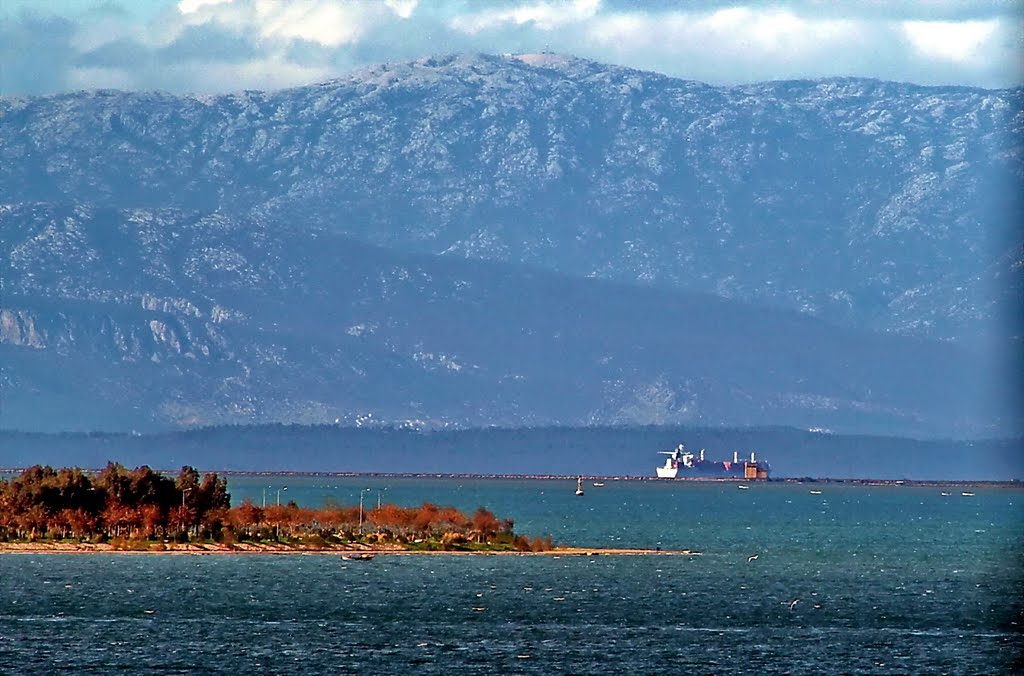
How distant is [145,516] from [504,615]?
1953 inches

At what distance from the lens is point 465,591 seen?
4870 inches

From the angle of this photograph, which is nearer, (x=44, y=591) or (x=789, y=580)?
(x=44, y=591)

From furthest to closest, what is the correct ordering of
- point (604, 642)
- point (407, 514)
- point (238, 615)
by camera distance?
point (407, 514) < point (238, 615) < point (604, 642)

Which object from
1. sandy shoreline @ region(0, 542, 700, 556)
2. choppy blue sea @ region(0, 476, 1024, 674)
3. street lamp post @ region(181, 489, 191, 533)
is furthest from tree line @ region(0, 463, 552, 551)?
choppy blue sea @ region(0, 476, 1024, 674)

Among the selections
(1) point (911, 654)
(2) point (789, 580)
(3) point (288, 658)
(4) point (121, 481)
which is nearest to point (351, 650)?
(3) point (288, 658)

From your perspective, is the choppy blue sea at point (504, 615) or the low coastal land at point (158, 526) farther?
the low coastal land at point (158, 526)

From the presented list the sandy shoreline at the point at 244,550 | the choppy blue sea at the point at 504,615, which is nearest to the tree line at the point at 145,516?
the sandy shoreline at the point at 244,550

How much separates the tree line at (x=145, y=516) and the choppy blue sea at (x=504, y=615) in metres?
8.06

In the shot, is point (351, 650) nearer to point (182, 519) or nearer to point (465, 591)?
point (465, 591)

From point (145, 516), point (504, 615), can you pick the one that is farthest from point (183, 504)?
point (504, 615)

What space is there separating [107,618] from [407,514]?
212 ft

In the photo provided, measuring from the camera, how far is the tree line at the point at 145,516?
6033 inches

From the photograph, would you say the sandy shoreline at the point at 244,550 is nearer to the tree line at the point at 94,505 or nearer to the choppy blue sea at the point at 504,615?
the choppy blue sea at the point at 504,615

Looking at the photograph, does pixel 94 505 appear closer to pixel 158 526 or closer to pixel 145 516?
pixel 145 516
